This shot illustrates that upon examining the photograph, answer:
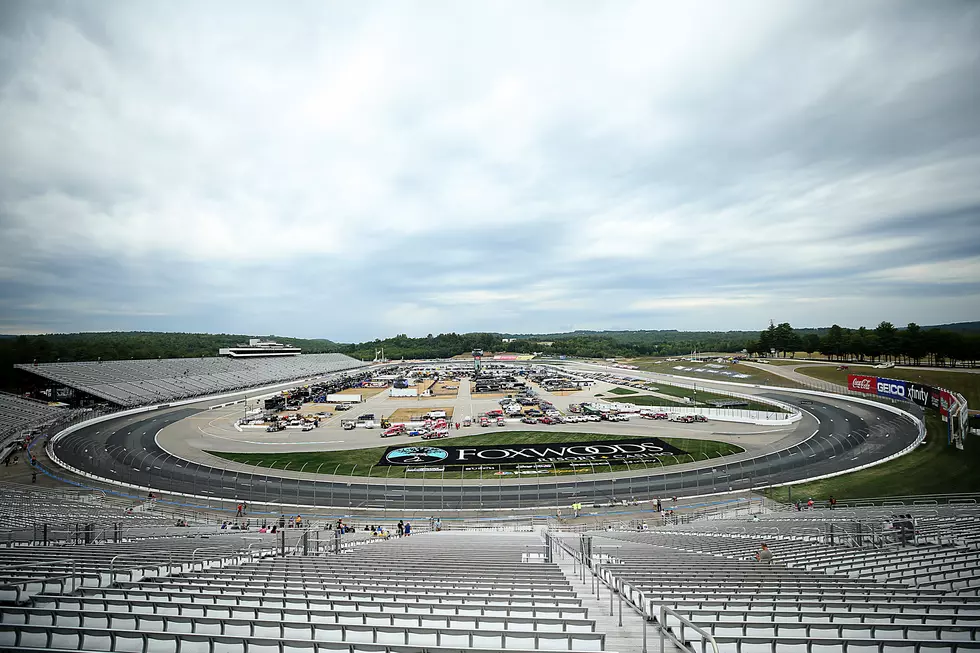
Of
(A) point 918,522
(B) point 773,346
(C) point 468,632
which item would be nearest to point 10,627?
(C) point 468,632

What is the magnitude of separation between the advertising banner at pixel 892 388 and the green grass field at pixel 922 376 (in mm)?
3607

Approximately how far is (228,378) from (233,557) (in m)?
96.0

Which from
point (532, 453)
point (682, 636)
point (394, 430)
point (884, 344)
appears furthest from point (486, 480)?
point (884, 344)

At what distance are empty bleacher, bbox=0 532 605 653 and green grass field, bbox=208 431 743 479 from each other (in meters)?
27.0

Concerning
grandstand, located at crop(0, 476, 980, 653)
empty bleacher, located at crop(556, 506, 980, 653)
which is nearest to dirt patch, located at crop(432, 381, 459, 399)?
empty bleacher, located at crop(556, 506, 980, 653)

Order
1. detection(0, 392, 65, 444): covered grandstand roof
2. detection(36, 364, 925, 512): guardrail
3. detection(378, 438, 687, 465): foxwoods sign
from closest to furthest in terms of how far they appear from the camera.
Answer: detection(36, 364, 925, 512): guardrail, detection(378, 438, 687, 465): foxwoods sign, detection(0, 392, 65, 444): covered grandstand roof

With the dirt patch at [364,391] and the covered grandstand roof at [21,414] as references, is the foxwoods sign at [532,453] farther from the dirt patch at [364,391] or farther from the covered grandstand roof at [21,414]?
the dirt patch at [364,391]

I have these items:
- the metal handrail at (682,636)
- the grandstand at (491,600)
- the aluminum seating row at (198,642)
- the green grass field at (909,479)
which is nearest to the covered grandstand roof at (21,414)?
the grandstand at (491,600)

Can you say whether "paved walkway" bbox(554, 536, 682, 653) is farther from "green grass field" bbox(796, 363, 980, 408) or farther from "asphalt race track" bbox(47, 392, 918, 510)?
"green grass field" bbox(796, 363, 980, 408)

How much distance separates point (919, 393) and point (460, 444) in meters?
57.4

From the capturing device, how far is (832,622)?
6.19m

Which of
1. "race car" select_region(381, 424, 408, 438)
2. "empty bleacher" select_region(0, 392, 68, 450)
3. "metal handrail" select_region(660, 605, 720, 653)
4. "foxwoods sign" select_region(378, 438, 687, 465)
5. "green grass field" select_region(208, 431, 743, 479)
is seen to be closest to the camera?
"metal handrail" select_region(660, 605, 720, 653)

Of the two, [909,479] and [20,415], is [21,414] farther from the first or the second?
[909,479]

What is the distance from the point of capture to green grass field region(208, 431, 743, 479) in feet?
121
